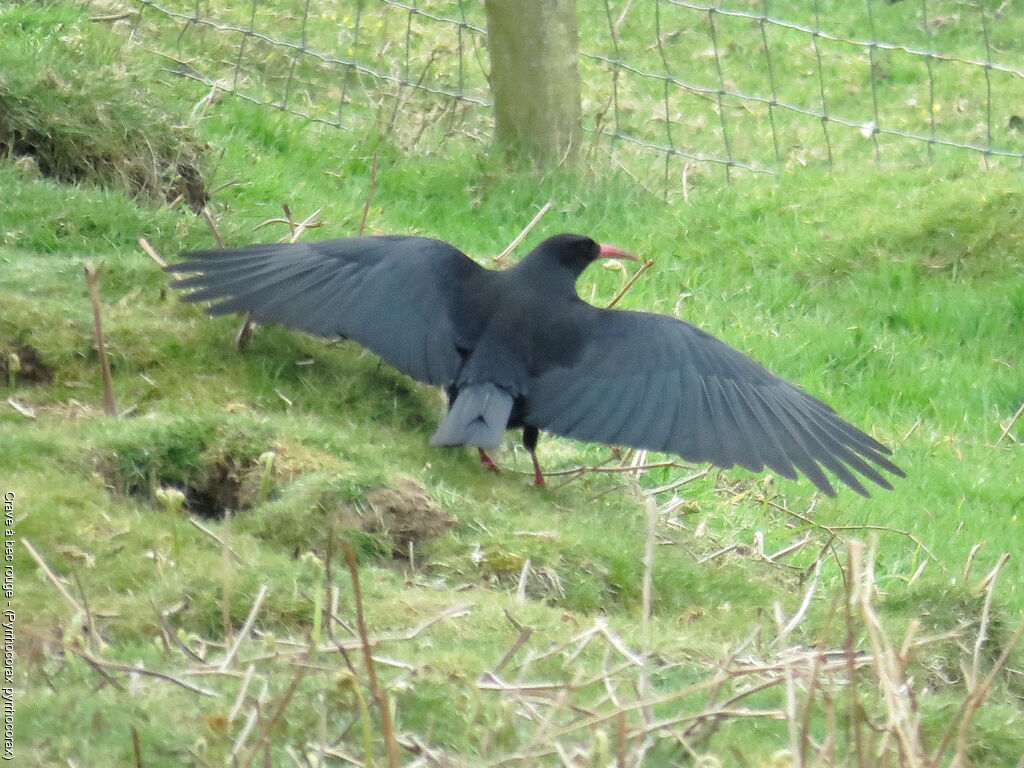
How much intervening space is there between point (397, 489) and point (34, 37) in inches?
135

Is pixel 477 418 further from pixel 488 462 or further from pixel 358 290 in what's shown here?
pixel 358 290

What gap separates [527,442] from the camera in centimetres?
474

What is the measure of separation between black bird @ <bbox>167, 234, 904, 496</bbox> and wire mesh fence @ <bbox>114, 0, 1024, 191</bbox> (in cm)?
302

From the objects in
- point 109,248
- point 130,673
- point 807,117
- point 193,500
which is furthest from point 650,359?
point 807,117

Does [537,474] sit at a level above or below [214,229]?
below

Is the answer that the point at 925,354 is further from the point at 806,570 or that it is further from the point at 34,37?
the point at 34,37

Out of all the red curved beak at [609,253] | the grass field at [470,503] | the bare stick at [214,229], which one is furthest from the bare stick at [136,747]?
the red curved beak at [609,253]

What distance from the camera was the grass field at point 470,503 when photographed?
105 inches

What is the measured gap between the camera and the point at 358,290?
4777mm

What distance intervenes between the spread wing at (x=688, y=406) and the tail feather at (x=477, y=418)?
0.14 metres

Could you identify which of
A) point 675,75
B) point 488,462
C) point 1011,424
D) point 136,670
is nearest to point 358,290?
point 488,462

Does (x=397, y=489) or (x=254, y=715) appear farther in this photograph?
(x=397, y=489)

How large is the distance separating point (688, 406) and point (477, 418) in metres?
0.67

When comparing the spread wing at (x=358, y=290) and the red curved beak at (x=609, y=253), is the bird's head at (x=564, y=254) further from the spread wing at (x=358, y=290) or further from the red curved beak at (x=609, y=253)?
the spread wing at (x=358, y=290)
